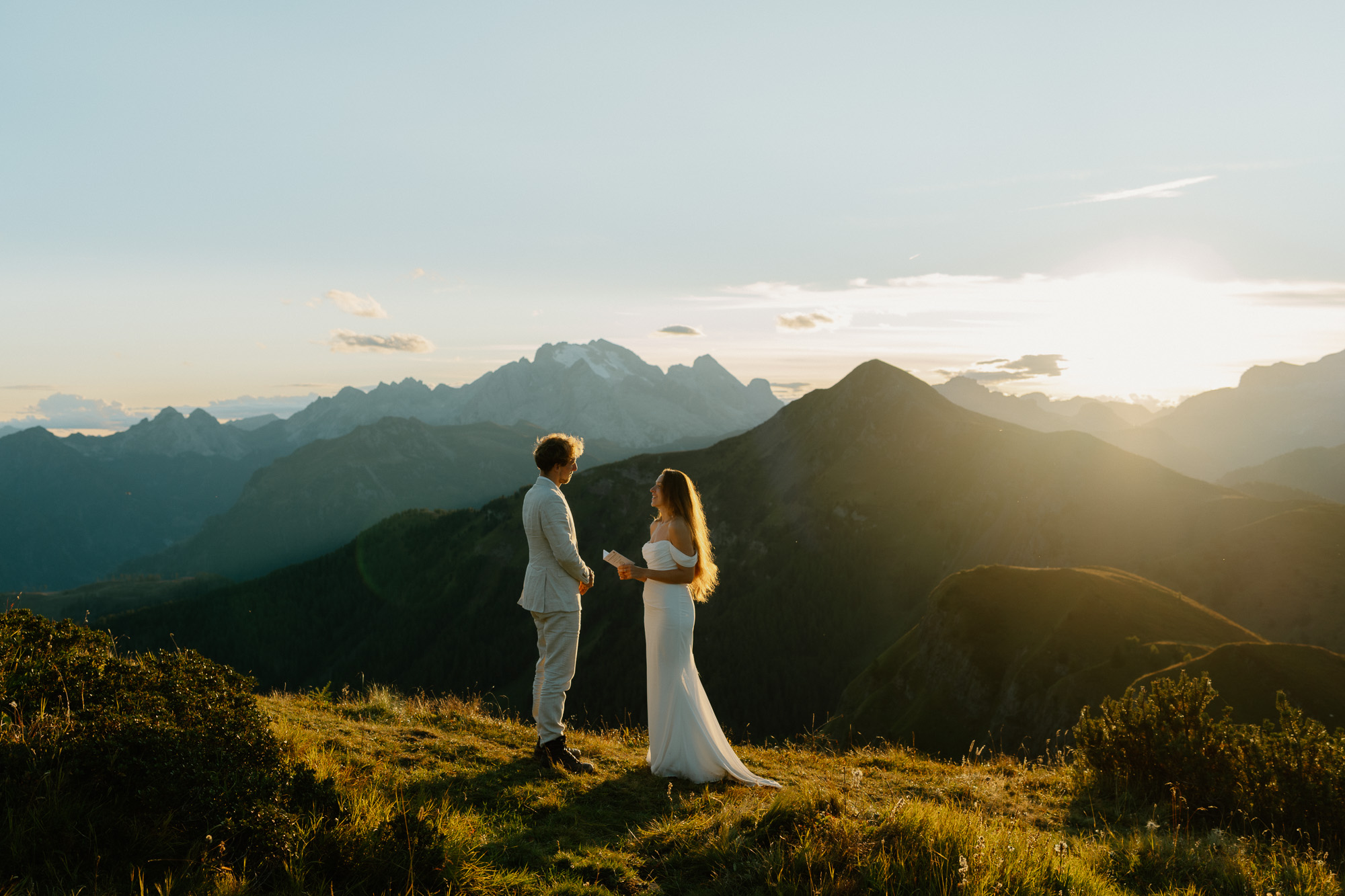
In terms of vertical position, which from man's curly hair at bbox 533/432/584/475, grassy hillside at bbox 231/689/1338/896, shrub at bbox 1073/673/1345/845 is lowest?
shrub at bbox 1073/673/1345/845

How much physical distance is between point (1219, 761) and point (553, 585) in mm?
10106

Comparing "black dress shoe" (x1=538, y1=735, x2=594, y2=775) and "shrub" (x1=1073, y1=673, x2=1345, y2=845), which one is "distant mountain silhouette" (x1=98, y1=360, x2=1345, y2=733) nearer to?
"shrub" (x1=1073, y1=673, x2=1345, y2=845)

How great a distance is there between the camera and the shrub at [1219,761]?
8.30 metres

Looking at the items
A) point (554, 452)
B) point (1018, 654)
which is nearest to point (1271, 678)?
point (1018, 654)

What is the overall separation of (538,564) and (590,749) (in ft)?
13.3

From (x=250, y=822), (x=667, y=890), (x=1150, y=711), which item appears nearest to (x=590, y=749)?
(x=667, y=890)

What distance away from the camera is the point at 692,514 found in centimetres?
979

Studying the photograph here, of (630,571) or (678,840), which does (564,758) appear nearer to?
(630,571)

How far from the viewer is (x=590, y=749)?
1132 cm

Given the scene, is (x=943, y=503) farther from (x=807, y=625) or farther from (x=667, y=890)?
(x=667, y=890)

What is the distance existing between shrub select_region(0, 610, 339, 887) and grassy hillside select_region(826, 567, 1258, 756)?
39978 mm

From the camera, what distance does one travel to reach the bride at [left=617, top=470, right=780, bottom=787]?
9406 mm

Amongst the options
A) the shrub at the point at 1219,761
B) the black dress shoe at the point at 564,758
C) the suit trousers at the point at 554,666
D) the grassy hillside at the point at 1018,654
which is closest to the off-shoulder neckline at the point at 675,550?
the suit trousers at the point at 554,666

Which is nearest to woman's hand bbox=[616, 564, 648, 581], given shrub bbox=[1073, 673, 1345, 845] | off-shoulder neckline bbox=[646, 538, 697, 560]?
off-shoulder neckline bbox=[646, 538, 697, 560]
